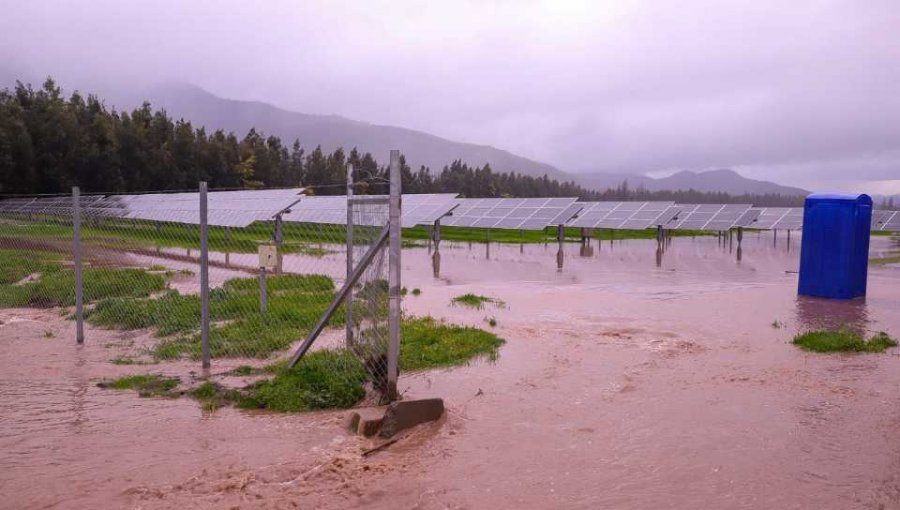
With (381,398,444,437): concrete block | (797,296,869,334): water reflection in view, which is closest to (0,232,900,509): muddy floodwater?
(381,398,444,437): concrete block

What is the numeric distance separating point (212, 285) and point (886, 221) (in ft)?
147

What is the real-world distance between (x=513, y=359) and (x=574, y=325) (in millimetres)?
3087

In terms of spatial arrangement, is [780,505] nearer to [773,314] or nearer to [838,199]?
[773,314]

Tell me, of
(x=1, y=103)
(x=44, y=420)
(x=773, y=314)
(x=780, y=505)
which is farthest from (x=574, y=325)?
(x=1, y=103)

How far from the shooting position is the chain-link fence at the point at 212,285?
717cm

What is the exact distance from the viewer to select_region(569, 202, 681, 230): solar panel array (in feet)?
113

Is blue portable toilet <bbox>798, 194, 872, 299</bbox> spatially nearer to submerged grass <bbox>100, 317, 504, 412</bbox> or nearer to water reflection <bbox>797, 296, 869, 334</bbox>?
water reflection <bbox>797, 296, 869, 334</bbox>

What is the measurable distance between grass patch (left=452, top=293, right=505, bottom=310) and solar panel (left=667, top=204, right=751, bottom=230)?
23530 millimetres

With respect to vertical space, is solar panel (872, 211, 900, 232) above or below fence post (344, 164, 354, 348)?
above

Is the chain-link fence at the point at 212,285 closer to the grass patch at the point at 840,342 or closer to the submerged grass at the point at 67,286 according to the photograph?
the submerged grass at the point at 67,286

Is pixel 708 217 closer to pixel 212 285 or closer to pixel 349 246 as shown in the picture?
pixel 212 285

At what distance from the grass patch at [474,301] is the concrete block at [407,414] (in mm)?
7755

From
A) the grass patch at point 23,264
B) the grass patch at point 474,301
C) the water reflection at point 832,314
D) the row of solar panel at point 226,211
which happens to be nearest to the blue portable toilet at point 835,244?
the water reflection at point 832,314

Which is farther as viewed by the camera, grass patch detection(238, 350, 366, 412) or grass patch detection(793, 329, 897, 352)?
grass patch detection(793, 329, 897, 352)
